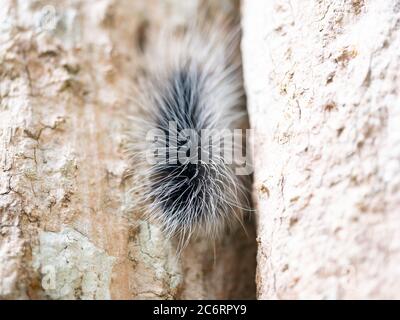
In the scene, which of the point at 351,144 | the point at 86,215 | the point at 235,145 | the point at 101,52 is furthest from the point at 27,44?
the point at 351,144

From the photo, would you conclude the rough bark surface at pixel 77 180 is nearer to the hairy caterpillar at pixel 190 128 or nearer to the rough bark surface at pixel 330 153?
the hairy caterpillar at pixel 190 128

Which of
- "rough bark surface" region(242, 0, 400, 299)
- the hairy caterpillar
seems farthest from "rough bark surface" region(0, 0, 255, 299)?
"rough bark surface" region(242, 0, 400, 299)

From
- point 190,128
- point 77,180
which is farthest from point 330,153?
point 77,180

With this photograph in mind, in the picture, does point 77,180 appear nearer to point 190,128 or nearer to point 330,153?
point 190,128

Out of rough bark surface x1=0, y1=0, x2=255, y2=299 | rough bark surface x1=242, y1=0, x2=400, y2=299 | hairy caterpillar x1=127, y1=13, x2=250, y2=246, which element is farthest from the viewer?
hairy caterpillar x1=127, y1=13, x2=250, y2=246

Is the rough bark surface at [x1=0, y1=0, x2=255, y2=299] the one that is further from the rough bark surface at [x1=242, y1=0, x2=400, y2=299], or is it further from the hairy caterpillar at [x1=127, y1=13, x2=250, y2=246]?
the rough bark surface at [x1=242, y1=0, x2=400, y2=299]

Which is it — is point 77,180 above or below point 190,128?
below

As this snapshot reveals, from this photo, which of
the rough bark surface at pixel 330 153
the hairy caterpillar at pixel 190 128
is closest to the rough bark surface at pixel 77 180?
the hairy caterpillar at pixel 190 128
